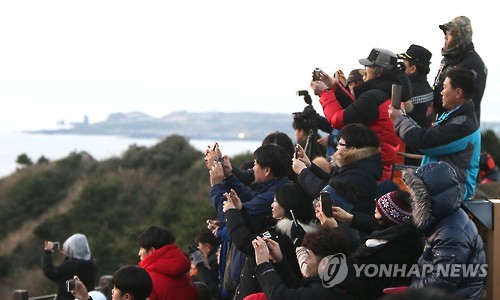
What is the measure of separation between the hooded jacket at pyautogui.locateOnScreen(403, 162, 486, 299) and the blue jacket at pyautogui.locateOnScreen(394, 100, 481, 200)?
1236mm

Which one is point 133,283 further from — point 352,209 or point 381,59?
point 381,59

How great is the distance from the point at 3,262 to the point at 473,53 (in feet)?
71.7

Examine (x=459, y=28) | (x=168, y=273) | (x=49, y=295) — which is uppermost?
(x=459, y=28)

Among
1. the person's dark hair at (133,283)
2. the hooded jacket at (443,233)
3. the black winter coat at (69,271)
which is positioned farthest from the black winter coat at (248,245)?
the black winter coat at (69,271)

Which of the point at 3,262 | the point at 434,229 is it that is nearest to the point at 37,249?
the point at 3,262

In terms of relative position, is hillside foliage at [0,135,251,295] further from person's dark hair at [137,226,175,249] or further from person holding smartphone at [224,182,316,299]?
person holding smartphone at [224,182,316,299]

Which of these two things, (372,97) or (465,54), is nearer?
(372,97)

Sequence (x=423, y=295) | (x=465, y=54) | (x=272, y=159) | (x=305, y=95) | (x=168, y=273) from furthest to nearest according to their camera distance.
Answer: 1. (x=305, y=95)
2. (x=465, y=54)
3. (x=272, y=159)
4. (x=168, y=273)
5. (x=423, y=295)

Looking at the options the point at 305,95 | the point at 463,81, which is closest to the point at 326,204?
the point at 463,81

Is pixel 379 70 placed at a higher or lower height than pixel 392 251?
higher

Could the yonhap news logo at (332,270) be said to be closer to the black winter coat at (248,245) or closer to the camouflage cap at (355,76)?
the black winter coat at (248,245)

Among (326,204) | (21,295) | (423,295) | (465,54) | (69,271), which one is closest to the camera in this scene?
(423,295)

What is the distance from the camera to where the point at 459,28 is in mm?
7191

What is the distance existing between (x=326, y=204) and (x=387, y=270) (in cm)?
60
